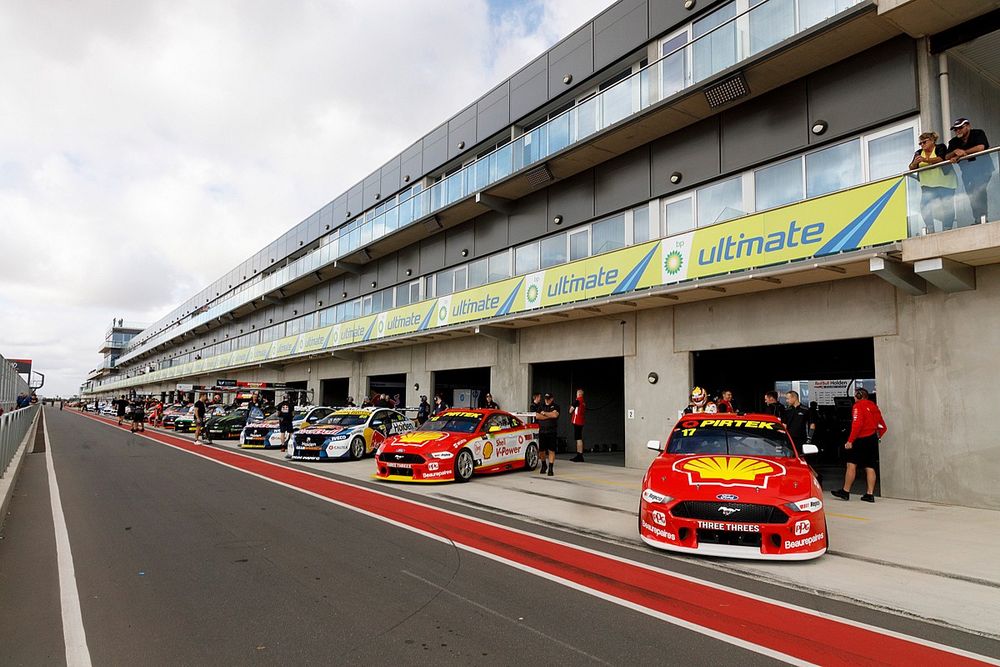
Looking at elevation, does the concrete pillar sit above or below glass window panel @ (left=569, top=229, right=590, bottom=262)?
below

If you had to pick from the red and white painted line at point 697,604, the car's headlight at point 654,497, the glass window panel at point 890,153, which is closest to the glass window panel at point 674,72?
the glass window panel at point 890,153

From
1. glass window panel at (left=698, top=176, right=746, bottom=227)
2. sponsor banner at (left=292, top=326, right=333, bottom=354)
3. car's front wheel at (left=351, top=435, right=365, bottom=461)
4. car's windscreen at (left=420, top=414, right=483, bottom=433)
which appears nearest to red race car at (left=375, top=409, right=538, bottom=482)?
car's windscreen at (left=420, top=414, right=483, bottom=433)

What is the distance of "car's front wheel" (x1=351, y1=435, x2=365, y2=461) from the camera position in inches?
651

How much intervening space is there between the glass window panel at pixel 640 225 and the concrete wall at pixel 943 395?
6.51 m

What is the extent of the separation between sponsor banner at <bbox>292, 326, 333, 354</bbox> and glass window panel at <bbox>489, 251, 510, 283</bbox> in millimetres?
10606

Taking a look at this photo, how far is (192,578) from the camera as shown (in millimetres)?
5559

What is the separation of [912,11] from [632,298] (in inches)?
281

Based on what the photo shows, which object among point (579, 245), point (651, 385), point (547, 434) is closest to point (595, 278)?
point (651, 385)

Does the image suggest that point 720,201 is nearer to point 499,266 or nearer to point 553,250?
point 553,250

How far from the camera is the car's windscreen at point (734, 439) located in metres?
7.64

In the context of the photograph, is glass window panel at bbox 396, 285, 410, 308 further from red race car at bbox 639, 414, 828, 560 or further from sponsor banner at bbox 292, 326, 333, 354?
red race car at bbox 639, 414, 828, 560

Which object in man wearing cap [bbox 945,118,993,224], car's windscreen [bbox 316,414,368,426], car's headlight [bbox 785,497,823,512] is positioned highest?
man wearing cap [bbox 945,118,993,224]

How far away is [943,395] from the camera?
10.1 m

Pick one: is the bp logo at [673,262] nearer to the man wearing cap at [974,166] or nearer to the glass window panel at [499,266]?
the man wearing cap at [974,166]
